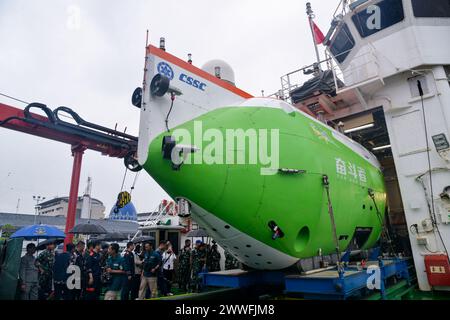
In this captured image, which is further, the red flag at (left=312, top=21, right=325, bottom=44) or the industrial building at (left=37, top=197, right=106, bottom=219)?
the industrial building at (left=37, top=197, right=106, bottom=219)

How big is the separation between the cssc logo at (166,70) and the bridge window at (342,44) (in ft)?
26.5

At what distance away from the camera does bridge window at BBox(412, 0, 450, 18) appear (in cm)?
905

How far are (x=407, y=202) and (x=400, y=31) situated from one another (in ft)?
17.7

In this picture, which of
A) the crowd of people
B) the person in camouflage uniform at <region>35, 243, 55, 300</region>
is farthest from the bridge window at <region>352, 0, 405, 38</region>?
the person in camouflage uniform at <region>35, 243, 55, 300</region>

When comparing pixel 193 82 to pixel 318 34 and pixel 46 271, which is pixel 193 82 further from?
pixel 318 34

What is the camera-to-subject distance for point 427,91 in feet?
29.7

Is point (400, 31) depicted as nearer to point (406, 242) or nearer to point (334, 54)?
point (334, 54)

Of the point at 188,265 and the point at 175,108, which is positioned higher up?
the point at 175,108

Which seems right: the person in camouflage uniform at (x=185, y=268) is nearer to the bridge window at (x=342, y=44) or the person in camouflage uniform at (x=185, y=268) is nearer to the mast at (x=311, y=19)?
the bridge window at (x=342, y=44)

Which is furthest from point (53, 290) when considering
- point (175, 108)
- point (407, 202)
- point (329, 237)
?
point (407, 202)

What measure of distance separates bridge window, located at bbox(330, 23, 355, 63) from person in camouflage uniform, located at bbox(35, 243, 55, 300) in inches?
446

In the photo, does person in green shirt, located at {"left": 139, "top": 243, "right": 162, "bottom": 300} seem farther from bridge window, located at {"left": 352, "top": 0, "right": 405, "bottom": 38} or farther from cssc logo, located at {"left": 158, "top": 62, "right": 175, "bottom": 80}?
bridge window, located at {"left": 352, "top": 0, "right": 405, "bottom": 38}

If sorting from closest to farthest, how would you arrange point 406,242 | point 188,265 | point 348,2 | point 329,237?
point 329,237
point 348,2
point 406,242
point 188,265

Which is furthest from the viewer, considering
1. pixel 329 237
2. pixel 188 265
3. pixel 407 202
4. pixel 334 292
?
pixel 188 265
